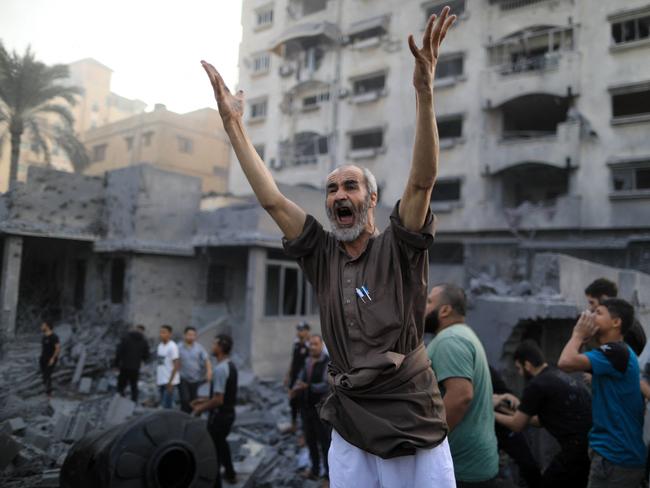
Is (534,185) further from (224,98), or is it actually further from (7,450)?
(7,450)

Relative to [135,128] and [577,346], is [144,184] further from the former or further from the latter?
[577,346]

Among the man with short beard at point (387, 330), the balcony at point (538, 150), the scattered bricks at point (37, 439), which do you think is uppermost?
the balcony at point (538, 150)

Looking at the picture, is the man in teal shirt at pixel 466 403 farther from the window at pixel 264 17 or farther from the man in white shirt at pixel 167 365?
the window at pixel 264 17

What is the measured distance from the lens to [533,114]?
67.0ft

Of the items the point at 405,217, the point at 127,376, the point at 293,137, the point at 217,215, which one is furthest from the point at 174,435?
the point at 293,137

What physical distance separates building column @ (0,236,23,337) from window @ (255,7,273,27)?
24.9m

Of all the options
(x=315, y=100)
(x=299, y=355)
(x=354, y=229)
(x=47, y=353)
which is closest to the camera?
(x=354, y=229)

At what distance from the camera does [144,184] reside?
1399 centimetres

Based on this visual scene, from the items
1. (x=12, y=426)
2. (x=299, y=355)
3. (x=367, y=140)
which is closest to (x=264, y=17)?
(x=367, y=140)

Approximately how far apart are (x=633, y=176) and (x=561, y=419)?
53.5ft

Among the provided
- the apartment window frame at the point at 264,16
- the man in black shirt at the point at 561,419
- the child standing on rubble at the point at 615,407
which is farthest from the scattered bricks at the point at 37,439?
the apartment window frame at the point at 264,16

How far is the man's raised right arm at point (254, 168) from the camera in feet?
6.45

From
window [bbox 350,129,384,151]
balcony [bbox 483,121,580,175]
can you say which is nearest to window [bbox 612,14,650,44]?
balcony [bbox 483,121,580,175]

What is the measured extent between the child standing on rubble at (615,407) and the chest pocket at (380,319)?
1997 mm
